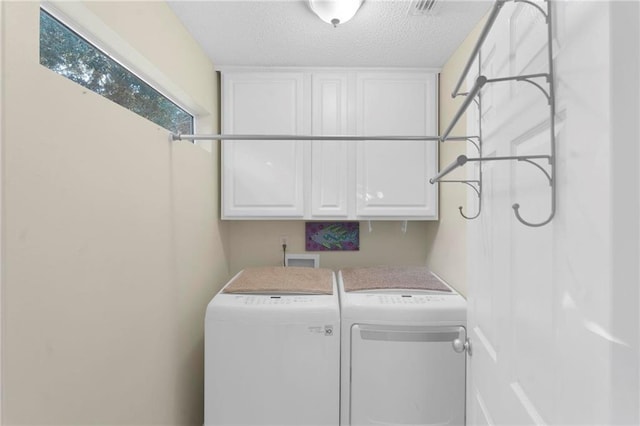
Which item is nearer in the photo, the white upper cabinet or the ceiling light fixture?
the ceiling light fixture

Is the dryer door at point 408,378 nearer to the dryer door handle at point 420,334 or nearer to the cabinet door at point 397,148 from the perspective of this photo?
the dryer door handle at point 420,334

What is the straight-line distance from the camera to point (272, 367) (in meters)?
1.38

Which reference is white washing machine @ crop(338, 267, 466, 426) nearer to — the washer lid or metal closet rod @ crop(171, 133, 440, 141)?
the washer lid

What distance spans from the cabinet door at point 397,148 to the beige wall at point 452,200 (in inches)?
2.9

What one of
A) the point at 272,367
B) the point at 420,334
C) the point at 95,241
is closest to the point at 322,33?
the point at 95,241

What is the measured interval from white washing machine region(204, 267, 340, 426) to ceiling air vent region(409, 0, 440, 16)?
156 cm

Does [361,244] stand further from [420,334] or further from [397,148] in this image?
[420,334]

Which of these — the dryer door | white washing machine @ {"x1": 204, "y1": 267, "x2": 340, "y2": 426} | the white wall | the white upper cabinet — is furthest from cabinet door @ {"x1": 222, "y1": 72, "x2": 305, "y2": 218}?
the white wall

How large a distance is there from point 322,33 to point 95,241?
1.48 meters

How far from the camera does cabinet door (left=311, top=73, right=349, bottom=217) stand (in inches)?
76.1

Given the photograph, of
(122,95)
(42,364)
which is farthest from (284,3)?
(42,364)

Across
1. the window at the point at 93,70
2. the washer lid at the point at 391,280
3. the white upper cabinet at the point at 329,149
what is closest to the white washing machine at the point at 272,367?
the washer lid at the point at 391,280

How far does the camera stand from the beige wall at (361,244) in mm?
2283

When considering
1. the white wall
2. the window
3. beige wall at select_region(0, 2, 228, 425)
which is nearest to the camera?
the white wall
